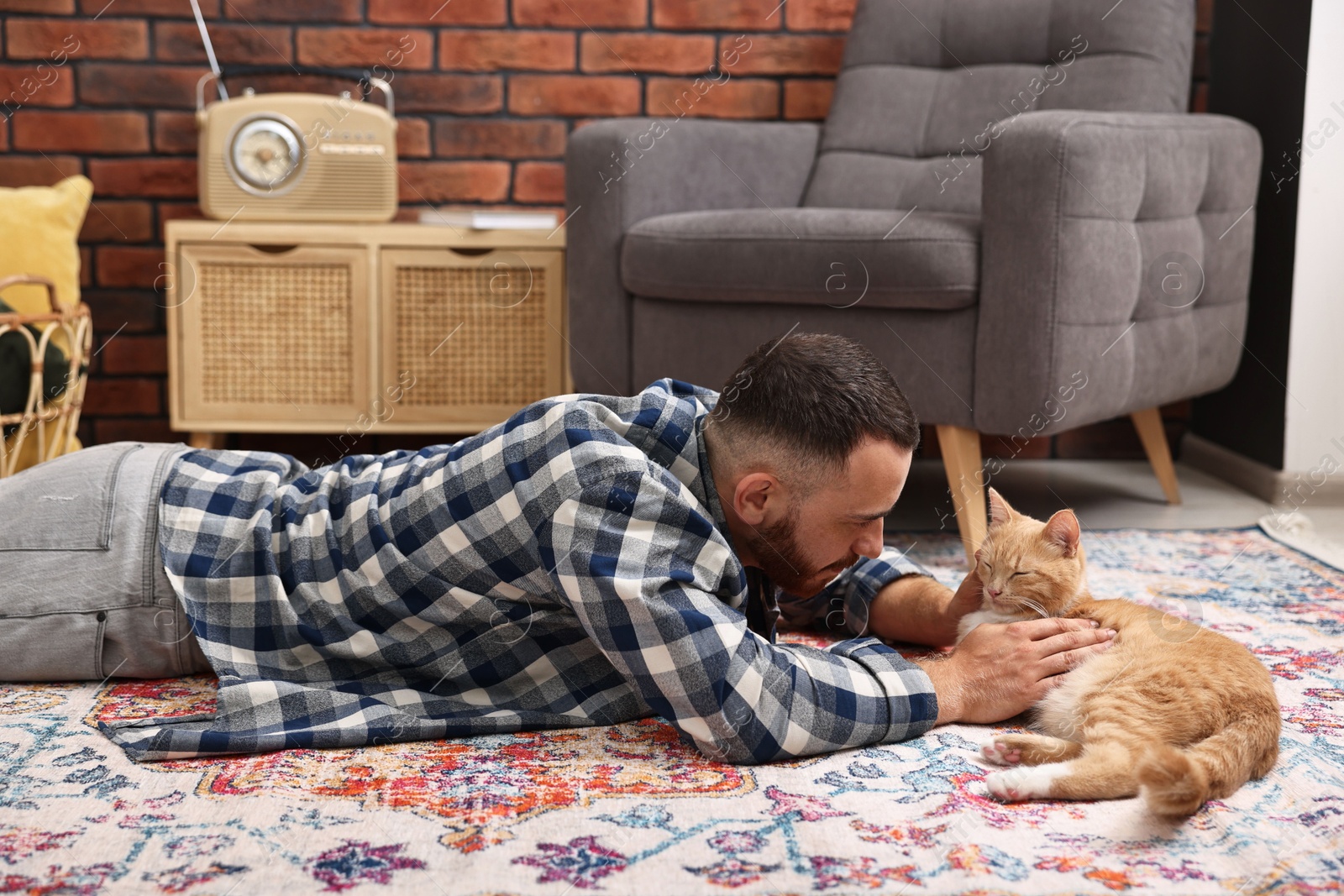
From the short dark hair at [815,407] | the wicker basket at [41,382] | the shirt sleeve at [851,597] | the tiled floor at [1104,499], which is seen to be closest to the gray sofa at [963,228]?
the tiled floor at [1104,499]

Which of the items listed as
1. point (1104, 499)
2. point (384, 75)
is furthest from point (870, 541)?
point (384, 75)

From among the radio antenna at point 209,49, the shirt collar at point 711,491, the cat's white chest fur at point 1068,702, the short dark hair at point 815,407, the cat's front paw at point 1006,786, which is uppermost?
the radio antenna at point 209,49

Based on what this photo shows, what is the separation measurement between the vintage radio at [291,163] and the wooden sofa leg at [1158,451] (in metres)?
1.58

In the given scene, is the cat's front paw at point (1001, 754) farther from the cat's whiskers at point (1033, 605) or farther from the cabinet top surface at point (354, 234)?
the cabinet top surface at point (354, 234)

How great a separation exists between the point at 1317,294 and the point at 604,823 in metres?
1.96

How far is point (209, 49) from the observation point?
8.30 ft

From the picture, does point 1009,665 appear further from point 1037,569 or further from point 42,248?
point 42,248

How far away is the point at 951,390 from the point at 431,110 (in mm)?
1469

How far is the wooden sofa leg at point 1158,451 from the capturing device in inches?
90.5

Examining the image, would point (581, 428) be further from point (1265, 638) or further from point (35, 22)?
point (35, 22)

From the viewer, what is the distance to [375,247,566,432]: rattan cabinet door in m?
2.35

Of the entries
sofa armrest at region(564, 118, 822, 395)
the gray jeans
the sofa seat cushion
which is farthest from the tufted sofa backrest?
the gray jeans

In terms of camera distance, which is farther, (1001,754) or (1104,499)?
(1104,499)

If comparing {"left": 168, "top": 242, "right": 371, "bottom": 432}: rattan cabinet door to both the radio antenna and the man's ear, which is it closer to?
the radio antenna
